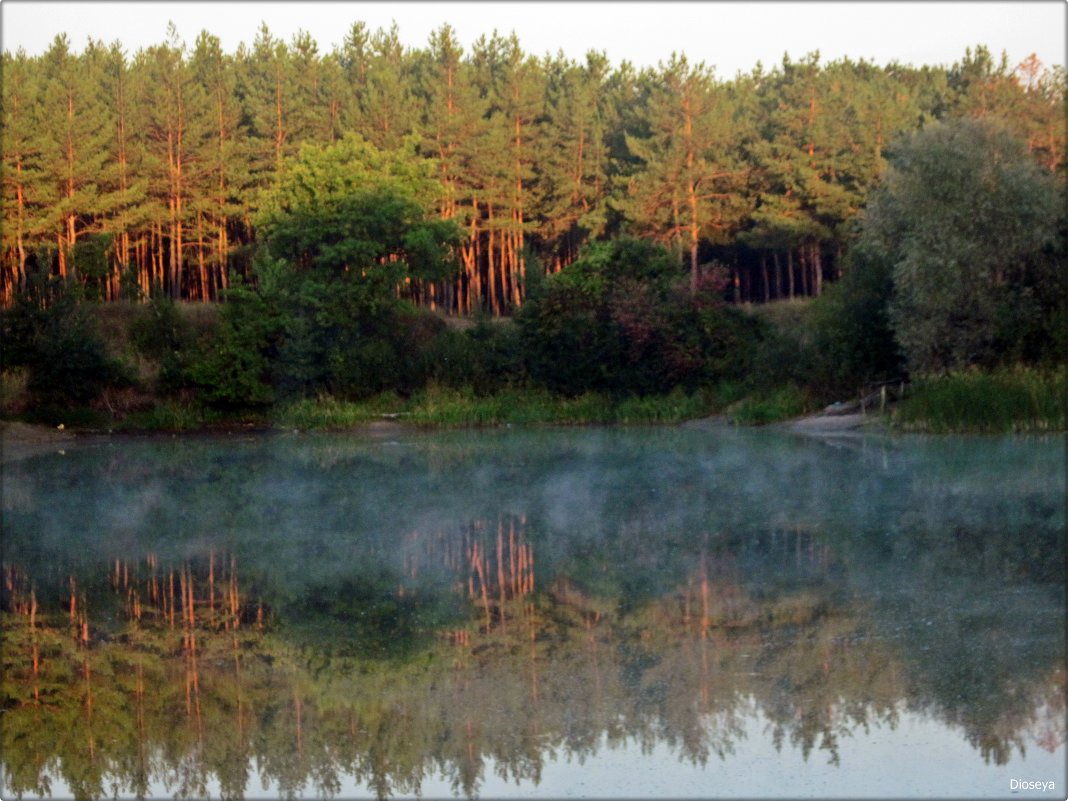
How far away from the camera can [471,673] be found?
915cm

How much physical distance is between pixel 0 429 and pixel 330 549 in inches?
910

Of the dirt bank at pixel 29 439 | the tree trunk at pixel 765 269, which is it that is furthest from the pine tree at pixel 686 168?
the dirt bank at pixel 29 439

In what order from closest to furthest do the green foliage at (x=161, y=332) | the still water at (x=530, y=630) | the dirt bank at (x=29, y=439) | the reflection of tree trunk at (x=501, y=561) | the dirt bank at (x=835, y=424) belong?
the still water at (x=530, y=630), the reflection of tree trunk at (x=501, y=561), the dirt bank at (x=835, y=424), the dirt bank at (x=29, y=439), the green foliage at (x=161, y=332)

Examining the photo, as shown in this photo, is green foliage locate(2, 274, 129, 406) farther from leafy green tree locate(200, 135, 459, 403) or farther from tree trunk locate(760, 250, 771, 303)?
tree trunk locate(760, 250, 771, 303)

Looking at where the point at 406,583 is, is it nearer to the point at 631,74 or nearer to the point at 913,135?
the point at 913,135

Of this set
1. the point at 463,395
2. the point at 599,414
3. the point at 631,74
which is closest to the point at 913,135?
the point at 599,414

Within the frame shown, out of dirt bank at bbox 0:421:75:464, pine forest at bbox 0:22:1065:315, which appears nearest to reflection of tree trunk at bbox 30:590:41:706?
dirt bank at bbox 0:421:75:464

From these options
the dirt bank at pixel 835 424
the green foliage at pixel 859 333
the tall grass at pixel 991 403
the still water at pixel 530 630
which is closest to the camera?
the still water at pixel 530 630

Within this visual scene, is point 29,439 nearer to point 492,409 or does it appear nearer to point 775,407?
point 492,409

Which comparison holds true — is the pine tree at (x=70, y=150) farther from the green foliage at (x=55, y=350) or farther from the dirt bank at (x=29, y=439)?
the dirt bank at (x=29, y=439)

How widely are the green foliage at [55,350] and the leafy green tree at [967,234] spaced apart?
76.4 feet

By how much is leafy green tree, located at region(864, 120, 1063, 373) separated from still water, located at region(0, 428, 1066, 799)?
953cm

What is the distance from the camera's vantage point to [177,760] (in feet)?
24.9

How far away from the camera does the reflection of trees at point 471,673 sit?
295 inches
